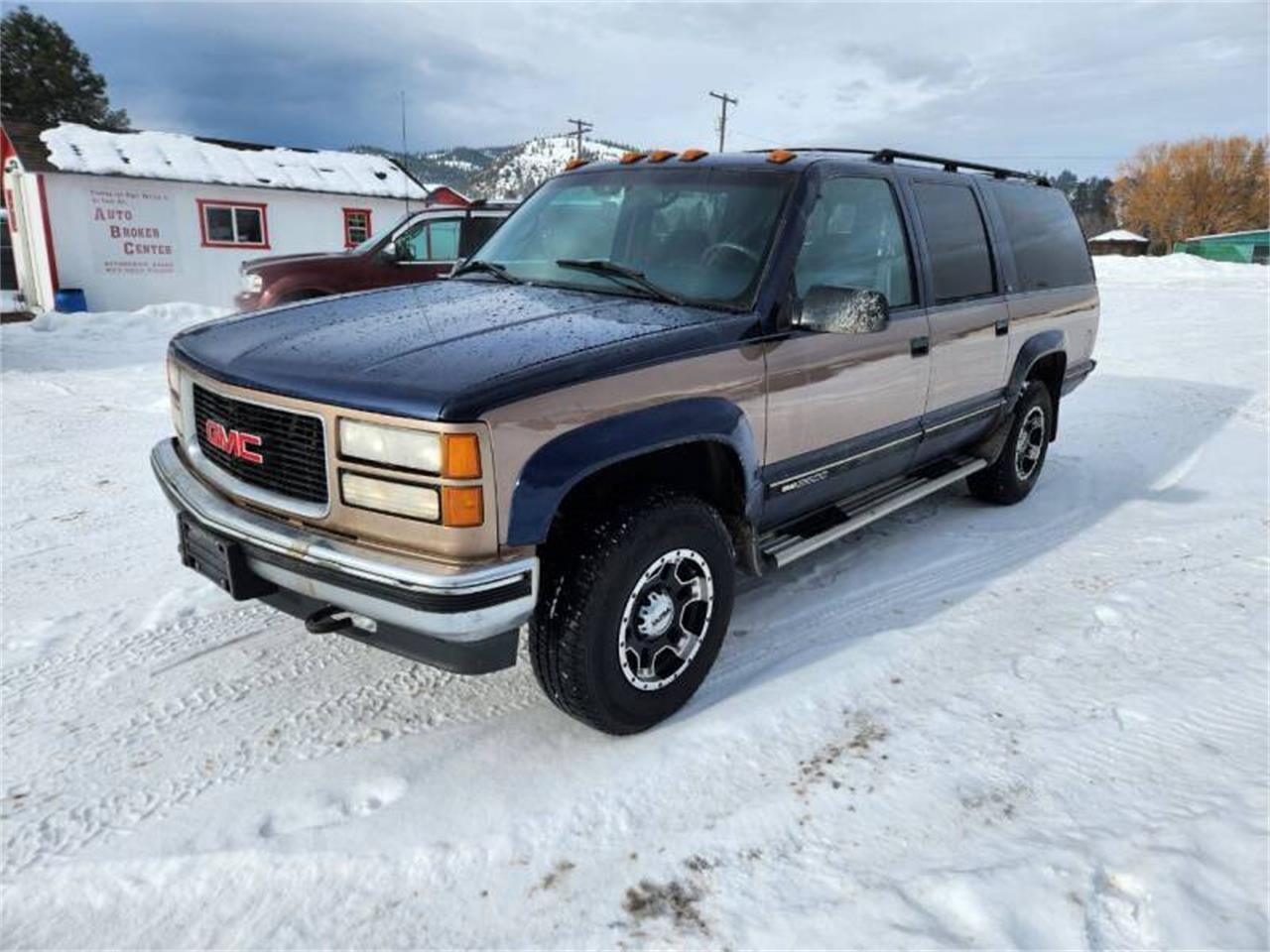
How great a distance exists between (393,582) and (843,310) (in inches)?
69.4

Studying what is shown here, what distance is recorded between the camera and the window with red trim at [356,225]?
67.6ft

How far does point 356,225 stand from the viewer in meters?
20.8

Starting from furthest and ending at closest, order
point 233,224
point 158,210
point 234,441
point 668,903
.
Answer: point 233,224
point 158,210
point 234,441
point 668,903

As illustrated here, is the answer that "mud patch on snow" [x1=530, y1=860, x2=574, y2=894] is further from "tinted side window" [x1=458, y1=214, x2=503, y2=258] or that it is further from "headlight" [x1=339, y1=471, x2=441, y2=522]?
"tinted side window" [x1=458, y1=214, x2=503, y2=258]

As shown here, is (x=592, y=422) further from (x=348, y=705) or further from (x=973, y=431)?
(x=973, y=431)

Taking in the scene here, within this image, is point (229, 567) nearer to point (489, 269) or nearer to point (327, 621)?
point (327, 621)

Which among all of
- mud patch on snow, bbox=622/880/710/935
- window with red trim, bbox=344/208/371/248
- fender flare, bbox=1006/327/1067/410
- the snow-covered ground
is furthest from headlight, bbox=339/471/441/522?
window with red trim, bbox=344/208/371/248

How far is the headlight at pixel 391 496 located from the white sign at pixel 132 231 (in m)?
18.8

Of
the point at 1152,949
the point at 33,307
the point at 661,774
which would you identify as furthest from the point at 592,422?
the point at 33,307

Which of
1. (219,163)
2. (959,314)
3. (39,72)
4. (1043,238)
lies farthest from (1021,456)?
(39,72)

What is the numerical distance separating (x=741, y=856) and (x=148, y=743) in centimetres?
194

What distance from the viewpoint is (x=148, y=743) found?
281 centimetres

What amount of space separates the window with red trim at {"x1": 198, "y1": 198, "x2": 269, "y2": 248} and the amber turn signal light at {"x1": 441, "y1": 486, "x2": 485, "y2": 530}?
19.3m

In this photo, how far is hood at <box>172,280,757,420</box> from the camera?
2.38 metres
